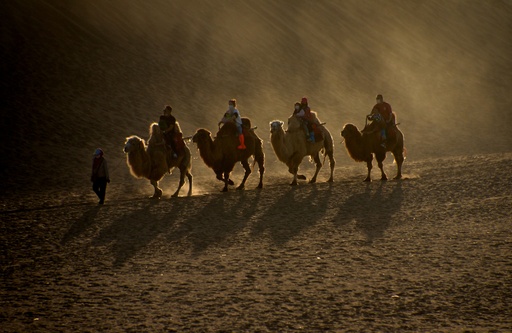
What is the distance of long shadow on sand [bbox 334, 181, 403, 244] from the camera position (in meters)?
13.2

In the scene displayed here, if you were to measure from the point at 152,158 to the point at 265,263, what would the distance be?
782 cm

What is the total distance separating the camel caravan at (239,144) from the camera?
59.6 feet

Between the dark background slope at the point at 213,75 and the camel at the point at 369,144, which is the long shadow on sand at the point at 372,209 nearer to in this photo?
the camel at the point at 369,144

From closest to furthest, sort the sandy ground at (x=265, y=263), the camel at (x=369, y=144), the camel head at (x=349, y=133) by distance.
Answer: the sandy ground at (x=265, y=263) → the camel at (x=369, y=144) → the camel head at (x=349, y=133)

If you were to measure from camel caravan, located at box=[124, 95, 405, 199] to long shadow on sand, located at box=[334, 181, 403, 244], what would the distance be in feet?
7.40

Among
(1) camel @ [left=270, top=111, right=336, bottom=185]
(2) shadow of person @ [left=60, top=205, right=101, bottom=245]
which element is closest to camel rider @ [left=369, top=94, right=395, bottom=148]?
(1) camel @ [left=270, top=111, right=336, bottom=185]

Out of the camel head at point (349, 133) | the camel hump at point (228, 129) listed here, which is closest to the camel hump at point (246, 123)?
the camel hump at point (228, 129)

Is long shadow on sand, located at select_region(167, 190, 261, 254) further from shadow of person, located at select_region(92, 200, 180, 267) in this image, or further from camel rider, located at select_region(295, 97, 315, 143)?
camel rider, located at select_region(295, 97, 315, 143)

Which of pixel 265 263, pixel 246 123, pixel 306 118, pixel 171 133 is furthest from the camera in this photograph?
pixel 306 118

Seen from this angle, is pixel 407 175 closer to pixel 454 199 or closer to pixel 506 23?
pixel 454 199

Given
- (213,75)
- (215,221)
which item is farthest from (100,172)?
(213,75)

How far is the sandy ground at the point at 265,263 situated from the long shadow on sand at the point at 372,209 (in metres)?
0.05

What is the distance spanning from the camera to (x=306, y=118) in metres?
20.6

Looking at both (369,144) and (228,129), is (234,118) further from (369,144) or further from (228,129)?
(369,144)
